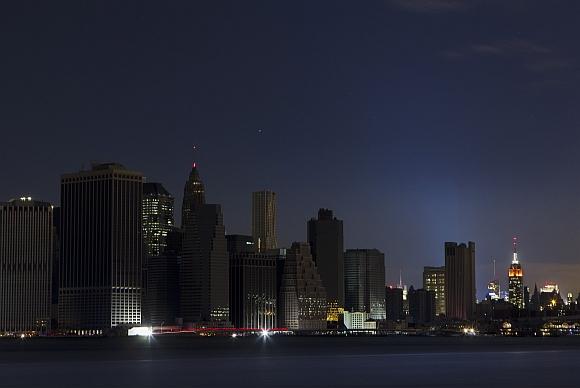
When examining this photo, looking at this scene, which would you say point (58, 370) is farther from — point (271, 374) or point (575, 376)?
point (575, 376)

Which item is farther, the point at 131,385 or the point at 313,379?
the point at 313,379

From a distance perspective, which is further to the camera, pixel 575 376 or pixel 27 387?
Result: pixel 575 376

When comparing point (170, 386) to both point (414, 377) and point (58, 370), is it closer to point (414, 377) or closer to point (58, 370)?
point (414, 377)

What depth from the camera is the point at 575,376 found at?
119500mm

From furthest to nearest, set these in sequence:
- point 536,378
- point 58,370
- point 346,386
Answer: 1. point 58,370
2. point 536,378
3. point 346,386

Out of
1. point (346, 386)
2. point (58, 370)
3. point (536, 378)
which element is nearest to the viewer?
point (346, 386)

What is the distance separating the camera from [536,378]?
385ft

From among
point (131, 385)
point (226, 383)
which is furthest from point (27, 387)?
point (226, 383)

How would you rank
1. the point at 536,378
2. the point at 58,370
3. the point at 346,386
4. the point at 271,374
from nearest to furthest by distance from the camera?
the point at 346,386 → the point at 536,378 → the point at 271,374 → the point at 58,370

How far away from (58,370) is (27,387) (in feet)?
132

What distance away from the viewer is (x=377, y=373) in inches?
5138

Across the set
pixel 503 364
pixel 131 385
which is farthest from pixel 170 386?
pixel 503 364

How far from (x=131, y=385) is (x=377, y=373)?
31.9 meters

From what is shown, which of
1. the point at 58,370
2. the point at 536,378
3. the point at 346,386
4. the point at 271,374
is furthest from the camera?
the point at 58,370
